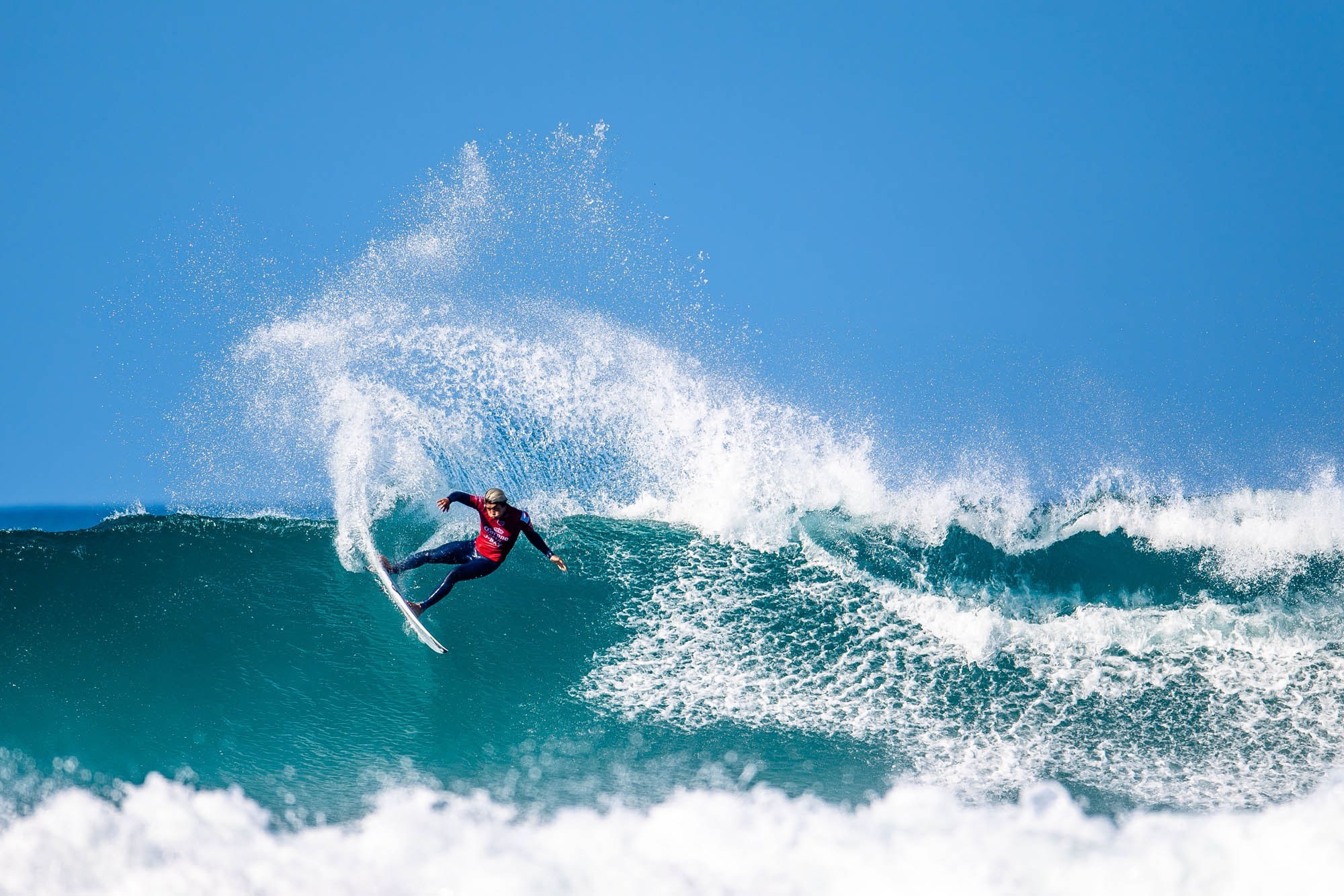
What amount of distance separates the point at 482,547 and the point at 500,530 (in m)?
0.25

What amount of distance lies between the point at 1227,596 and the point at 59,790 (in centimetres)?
1051

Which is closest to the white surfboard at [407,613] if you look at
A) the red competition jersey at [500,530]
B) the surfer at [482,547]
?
the surfer at [482,547]

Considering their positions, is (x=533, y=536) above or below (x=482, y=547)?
above

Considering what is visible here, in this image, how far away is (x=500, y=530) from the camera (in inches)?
300

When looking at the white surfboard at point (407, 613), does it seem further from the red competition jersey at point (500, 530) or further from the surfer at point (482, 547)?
the red competition jersey at point (500, 530)

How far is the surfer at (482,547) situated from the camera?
7.48 meters

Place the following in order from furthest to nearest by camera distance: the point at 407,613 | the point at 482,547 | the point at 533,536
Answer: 1. the point at 407,613
2. the point at 482,547
3. the point at 533,536

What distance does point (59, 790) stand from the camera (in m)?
7.02

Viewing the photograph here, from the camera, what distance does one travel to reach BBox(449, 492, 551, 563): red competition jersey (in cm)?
755

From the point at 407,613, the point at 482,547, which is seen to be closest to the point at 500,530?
the point at 482,547

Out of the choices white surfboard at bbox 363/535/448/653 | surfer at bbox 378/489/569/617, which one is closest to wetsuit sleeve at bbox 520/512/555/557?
surfer at bbox 378/489/569/617

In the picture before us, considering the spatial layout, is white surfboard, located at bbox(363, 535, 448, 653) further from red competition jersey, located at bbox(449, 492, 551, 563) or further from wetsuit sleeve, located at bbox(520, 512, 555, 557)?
wetsuit sleeve, located at bbox(520, 512, 555, 557)

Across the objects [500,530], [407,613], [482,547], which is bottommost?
[407,613]

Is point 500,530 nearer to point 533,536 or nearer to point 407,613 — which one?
point 533,536
